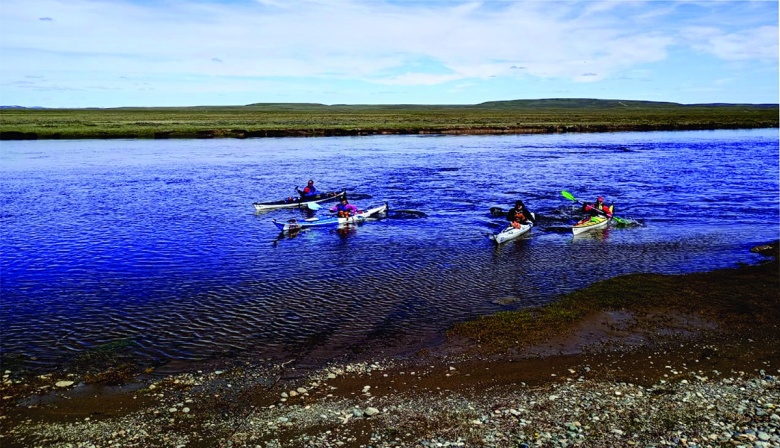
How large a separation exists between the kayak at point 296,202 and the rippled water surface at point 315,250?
1.00m

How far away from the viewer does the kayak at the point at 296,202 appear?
129 ft

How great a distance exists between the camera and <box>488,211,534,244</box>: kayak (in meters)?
29.4

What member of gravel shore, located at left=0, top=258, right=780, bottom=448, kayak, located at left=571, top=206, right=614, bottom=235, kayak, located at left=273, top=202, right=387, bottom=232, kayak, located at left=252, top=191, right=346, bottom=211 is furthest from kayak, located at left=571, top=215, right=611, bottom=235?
kayak, located at left=252, top=191, right=346, bottom=211

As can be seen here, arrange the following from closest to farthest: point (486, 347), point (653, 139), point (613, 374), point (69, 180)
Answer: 1. point (613, 374)
2. point (486, 347)
3. point (69, 180)
4. point (653, 139)

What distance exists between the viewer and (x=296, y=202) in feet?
135

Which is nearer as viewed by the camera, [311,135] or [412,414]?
[412,414]

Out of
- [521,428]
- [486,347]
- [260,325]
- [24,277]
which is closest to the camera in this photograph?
[521,428]

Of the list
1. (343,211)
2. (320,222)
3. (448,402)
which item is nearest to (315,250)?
(320,222)

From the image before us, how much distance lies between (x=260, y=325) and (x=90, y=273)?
10.3 metres

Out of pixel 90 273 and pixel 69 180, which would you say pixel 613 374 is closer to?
pixel 90 273

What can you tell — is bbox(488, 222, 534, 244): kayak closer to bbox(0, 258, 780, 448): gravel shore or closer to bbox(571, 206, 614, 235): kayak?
bbox(571, 206, 614, 235): kayak

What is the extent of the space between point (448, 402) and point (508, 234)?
1762 centimetres

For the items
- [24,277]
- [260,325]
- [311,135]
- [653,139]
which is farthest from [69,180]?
[653,139]

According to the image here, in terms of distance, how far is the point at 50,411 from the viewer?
13.1 metres
